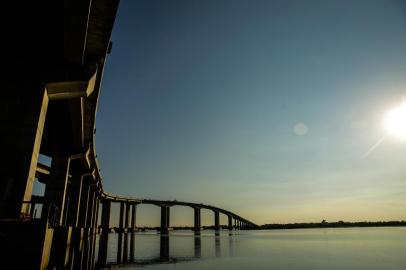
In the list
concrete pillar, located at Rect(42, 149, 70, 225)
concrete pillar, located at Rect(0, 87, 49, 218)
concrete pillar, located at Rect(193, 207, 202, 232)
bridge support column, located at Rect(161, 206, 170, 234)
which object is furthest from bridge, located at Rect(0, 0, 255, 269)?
concrete pillar, located at Rect(193, 207, 202, 232)

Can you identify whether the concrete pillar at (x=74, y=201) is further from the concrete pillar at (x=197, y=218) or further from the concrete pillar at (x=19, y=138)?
the concrete pillar at (x=197, y=218)

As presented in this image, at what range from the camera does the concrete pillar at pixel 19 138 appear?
13.4 metres

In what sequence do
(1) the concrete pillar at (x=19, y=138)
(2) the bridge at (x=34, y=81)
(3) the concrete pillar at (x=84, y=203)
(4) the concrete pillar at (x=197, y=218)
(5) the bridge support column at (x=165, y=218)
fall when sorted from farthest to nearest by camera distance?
(4) the concrete pillar at (x=197, y=218)
(5) the bridge support column at (x=165, y=218)
(3) the concrete pillar at (x=84, y=203)
(1) the concrete pillar at (x=19, y=138)
(2) the bridge at (x=34, y=81)

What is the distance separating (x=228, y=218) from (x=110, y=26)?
191165 mm

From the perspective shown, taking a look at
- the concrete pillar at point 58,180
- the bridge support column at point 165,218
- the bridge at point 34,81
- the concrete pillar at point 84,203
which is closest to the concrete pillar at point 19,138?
the bridge at point 34,81

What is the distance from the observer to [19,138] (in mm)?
14031

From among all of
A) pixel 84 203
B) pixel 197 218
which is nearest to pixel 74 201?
pixel 84 203

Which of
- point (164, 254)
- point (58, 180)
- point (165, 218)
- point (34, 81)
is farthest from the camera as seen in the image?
point (165, 218)

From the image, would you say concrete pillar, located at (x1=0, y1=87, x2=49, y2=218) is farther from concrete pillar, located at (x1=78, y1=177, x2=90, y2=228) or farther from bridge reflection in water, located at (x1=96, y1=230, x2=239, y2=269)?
concrete pillar, located at (x1=78, y1=177, x2=90, y2=228)

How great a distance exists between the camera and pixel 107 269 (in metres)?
29.2

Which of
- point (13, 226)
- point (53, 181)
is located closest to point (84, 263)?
point (53, 181)

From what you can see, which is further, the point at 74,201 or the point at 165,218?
the point at 165,218

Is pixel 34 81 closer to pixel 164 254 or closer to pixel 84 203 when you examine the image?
pixel 164 254

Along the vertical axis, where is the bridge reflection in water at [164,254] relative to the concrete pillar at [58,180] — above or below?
below
